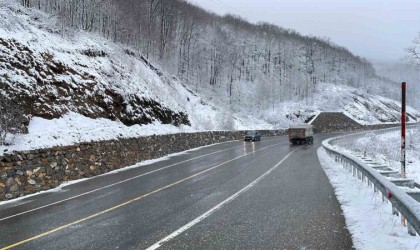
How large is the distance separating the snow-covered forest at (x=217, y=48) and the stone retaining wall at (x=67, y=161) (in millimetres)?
17127

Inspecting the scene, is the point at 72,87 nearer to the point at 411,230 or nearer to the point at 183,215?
the point at 183,215

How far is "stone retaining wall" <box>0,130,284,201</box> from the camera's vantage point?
13641 mm

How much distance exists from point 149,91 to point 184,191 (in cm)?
2466

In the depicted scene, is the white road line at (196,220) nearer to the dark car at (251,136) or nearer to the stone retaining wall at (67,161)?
the stone retaining wall at (67,161)

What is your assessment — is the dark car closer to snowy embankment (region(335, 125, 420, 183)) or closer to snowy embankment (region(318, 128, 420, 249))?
snowy embankment (region(335, 125, 420, 183))

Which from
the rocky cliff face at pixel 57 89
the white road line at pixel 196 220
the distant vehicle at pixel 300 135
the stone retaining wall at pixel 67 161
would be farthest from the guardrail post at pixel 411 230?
the distant vehicle at pixel 300 135

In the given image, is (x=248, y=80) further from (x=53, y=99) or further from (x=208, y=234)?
(x=208, y=234)

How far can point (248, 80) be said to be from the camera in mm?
122312

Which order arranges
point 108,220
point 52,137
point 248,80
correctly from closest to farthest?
point 108,220, point 52,137, point 248,80

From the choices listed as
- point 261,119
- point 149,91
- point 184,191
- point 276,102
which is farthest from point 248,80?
point 184,191

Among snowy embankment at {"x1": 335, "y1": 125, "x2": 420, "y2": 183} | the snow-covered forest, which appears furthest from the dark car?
the snow-covered forest

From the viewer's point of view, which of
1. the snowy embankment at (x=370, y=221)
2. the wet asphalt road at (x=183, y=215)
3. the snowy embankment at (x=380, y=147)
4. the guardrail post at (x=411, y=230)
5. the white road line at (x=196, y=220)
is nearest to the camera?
the snowy embankment at (x=370, y=221)

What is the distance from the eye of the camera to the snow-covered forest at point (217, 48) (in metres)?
54.7

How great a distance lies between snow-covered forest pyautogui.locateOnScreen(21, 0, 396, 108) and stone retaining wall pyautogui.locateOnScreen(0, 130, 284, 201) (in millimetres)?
17127
